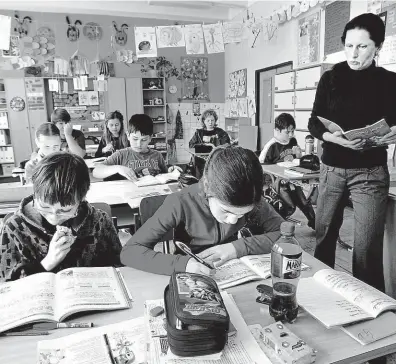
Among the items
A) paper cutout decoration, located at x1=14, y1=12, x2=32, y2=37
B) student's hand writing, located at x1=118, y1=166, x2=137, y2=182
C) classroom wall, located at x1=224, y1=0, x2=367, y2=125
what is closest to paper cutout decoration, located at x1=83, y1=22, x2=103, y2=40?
paper cutout decoration, located at x1=14, y1=12, x2=32, y2=37

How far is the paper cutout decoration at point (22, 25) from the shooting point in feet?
22.7

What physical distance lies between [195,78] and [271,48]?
8.70 feet

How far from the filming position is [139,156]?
10.1 ft

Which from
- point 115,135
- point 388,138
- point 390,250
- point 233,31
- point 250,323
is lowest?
point 390,250

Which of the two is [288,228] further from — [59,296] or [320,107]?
[320,107]

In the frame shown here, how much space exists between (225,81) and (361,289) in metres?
7.68

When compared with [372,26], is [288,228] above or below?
below

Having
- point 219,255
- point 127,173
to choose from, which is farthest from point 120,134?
point 219,255

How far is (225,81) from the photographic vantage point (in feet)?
27.0

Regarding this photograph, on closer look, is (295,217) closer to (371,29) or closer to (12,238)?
(371,29)

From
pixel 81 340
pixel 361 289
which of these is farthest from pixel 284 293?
pixel 81 340

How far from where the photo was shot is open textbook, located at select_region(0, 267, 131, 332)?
893mm

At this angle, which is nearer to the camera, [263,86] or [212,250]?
[212,250]

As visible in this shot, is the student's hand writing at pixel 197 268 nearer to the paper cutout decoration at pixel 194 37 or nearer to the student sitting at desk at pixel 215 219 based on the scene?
the student sitting at desk at pixel 215 219
